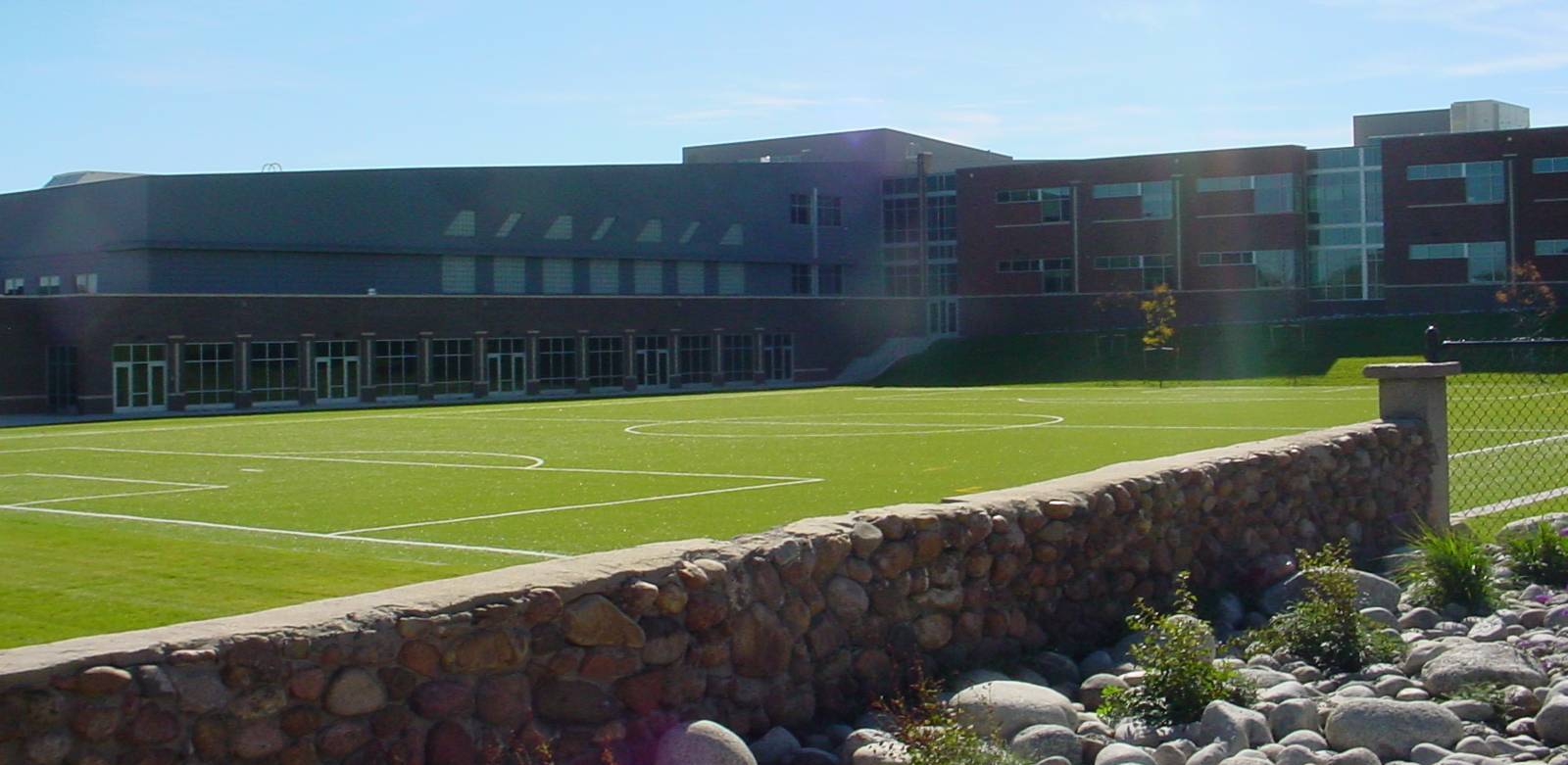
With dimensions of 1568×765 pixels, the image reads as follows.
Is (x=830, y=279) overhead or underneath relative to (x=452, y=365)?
overhead

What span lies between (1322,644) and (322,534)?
45.1 ft

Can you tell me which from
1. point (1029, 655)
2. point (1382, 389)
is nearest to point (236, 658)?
point (1029, 655)

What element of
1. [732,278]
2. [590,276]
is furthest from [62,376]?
[732,278]

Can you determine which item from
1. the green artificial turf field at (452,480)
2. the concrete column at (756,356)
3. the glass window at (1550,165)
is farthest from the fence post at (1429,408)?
the glass window at (1550,165)

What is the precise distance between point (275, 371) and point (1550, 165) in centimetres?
6022

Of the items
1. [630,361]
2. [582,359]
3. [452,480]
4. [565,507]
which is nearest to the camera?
[565,507]

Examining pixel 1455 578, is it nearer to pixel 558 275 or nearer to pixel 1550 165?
pixel 1550 165

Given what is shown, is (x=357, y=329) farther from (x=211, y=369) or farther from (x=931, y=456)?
(x=931, y=456)

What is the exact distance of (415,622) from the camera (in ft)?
22.0

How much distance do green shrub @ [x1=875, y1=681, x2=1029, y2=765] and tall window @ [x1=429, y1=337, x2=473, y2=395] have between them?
65.2 m

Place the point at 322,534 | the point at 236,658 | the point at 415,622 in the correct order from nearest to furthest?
A: 1. the point at 236,658
2. the point at 415,622
3. the point at 322,534

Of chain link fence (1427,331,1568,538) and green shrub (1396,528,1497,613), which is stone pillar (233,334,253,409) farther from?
green shrub (1396,528,1497,613)

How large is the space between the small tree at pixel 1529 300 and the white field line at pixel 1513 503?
6056cm

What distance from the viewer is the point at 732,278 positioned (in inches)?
3647
